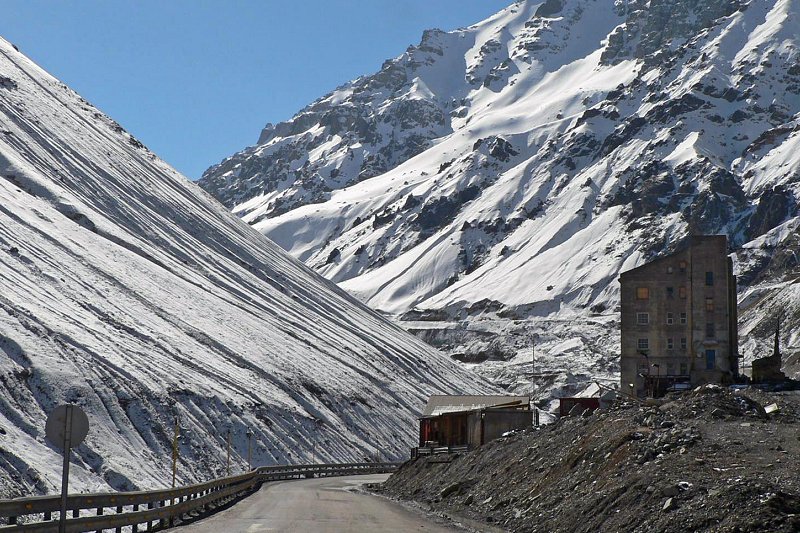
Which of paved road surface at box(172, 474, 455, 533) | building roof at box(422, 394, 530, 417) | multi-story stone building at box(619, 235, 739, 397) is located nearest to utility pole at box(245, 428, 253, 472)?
building roof at box(422, 394, 530, 417)

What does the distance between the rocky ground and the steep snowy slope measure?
21.7 meters

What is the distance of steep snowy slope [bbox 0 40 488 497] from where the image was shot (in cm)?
6319

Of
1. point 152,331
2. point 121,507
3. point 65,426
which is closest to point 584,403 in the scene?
point 121,507

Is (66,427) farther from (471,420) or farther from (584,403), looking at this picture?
(584,403)

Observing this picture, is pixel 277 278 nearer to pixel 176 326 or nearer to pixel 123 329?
pixel 176 326

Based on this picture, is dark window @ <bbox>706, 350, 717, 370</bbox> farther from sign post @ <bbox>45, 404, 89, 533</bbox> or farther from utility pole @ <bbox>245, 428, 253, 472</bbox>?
sign post @ <bbox>45, 404, 89, 533</bbox>

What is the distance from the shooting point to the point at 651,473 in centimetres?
2209

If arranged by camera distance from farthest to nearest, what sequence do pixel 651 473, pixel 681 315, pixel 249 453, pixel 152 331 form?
pixel 152 331 < pixel 681 315 < pixel 249 453 < pixel 651 473

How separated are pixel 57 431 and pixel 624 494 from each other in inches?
441

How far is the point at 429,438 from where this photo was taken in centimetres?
7894

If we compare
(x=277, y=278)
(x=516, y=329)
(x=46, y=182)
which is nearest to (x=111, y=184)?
(x=46, y=182)

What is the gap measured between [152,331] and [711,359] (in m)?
44.6

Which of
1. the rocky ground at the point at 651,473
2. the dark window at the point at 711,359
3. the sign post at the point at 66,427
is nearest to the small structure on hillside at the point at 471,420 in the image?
the dark window at the point at 711,359

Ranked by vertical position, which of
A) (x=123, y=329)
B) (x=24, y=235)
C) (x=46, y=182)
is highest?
(x=46, y=182)
